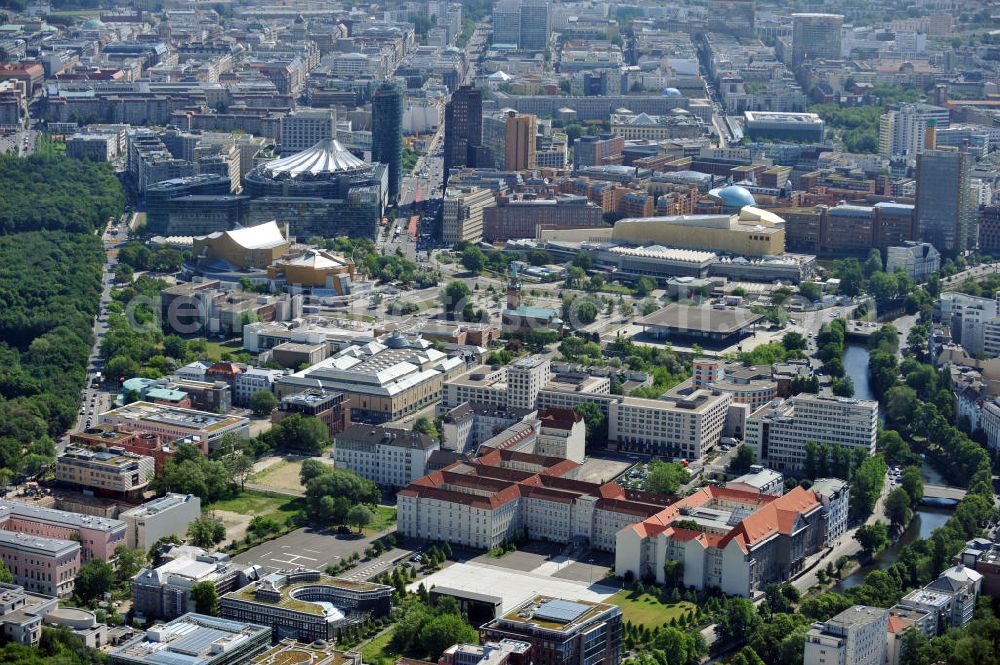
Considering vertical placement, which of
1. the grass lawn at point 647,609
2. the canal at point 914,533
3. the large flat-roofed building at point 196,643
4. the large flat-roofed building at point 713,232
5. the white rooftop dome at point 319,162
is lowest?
the grass lawn at point 647,609

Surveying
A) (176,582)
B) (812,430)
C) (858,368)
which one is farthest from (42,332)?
(858,368)

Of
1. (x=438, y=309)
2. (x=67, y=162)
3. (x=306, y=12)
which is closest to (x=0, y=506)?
(x=438, y=309)

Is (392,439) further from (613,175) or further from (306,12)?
(306,12)

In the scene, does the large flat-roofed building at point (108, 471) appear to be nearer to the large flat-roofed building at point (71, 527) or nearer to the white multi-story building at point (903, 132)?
the large flat-roofed building at point (71, 527)

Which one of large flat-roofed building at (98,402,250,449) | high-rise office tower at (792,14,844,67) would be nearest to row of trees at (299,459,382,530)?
large flat-roofed building at (98,402,250,449)

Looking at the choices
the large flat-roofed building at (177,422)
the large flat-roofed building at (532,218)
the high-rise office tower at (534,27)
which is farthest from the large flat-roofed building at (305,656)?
the high-rise office tower at (534,27)

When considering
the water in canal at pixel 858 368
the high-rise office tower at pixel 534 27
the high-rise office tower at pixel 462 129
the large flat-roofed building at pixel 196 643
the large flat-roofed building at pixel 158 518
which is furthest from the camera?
the high-rise office tower at pixel 534 27

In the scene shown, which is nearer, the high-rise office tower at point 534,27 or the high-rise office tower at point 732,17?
the high-rise office tower at point 534,27
